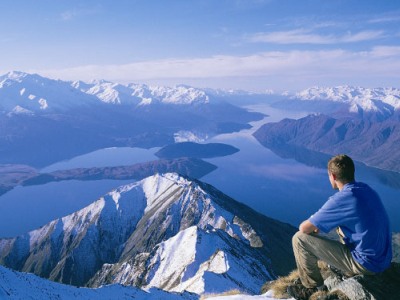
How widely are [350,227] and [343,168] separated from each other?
1.79 meters

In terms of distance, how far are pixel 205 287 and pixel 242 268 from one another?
2988 cm

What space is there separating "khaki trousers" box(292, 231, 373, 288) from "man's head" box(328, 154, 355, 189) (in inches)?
82.4

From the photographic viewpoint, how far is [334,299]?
480 inches

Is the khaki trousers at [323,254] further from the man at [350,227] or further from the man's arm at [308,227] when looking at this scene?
the man's arm at [308,227]

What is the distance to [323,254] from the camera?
12.0 meters

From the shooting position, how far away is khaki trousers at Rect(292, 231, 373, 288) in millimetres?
11805

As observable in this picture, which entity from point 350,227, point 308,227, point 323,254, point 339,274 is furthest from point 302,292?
point 350,227

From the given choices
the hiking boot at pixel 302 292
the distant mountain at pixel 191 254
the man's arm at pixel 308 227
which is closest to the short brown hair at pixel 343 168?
the man's arm at pixel 308 227

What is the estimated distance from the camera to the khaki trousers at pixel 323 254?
11.8 m

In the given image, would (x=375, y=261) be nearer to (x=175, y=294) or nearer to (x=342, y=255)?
(x=342, y=255)

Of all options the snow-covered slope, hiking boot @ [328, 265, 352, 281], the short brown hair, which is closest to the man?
the short brown hair

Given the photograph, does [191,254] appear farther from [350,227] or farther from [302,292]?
[350,227]

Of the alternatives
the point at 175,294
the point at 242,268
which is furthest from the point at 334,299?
the point at 242,268

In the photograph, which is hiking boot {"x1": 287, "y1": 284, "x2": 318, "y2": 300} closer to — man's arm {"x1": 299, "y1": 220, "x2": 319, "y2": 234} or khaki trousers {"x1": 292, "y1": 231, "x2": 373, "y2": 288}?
khaki trousers {"x1": 292, "y1": 231, "x2": 373, "y2": 288}
